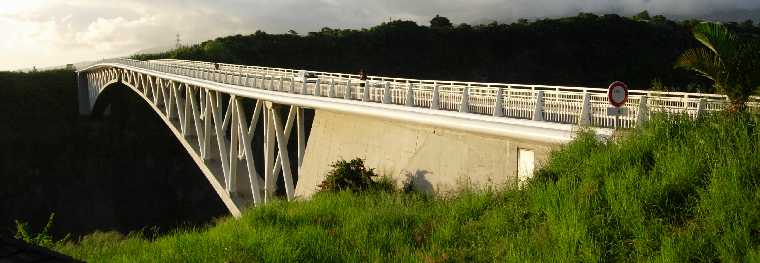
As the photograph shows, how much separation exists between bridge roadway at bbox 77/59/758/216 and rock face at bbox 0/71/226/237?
33492 mm

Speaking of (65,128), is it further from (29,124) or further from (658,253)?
(658,253)

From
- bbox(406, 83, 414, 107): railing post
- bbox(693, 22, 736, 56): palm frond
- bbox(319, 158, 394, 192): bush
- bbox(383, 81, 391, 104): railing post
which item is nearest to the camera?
bbox(693, 22, 736, 56): palm frond

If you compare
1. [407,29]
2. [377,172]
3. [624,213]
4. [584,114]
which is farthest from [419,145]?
[407,29]

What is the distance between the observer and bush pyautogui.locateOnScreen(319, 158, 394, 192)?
16.3 m

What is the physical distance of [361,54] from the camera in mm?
86125

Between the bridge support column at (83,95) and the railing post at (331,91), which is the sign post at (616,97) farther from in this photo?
the bridge support column at (83,95)

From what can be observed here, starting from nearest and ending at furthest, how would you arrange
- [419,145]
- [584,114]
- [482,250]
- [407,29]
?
[482,250]
[584,114]
[419,145]
[407,29]

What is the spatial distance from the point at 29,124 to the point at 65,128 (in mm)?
3523

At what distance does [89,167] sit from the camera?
6056cm

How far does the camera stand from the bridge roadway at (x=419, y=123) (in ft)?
38.8

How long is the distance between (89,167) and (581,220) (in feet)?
204

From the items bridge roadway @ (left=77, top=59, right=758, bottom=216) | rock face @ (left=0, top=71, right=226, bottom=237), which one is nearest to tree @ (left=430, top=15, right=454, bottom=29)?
rock face @ (left=0, top=71, right=226, bottom=237)

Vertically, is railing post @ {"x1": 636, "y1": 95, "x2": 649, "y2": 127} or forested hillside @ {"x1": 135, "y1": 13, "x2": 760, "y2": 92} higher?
forested hillside @ {"x1": 135, "y1": 13, "x2": 760, "y2": 92}

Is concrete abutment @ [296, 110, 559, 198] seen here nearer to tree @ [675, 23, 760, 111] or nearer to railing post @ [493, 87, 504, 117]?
railing post @ [493, 87, 504, 117]
